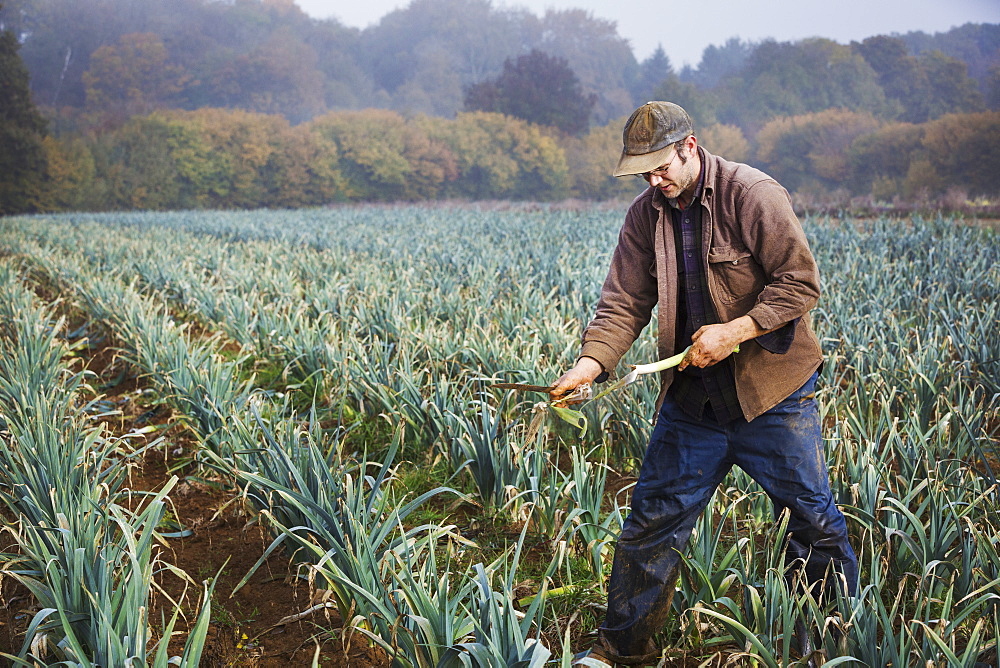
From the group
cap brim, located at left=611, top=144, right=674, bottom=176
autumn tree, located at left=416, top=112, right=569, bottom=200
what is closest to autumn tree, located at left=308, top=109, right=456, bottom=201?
autumn tree, located at left=416, top=112, right=569, bottom=200

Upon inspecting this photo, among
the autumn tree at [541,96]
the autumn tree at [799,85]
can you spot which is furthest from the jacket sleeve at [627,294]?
the autumn tree at [541,96]

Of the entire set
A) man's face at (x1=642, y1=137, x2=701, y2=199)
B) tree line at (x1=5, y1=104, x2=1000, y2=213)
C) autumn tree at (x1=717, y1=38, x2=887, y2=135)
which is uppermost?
autumn tree at (x1=717, y1=38, x2=887, y2=135)

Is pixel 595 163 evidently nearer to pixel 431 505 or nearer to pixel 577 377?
pixel 431 505

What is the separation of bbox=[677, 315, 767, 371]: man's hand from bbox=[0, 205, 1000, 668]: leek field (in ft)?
1.33

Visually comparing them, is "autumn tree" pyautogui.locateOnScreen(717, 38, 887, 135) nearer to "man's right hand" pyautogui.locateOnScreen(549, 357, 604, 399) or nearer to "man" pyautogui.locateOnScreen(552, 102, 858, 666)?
"man" pyautogui.locateOnScreen(552, 102, 858, 666)

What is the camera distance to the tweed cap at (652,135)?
77.3 inches

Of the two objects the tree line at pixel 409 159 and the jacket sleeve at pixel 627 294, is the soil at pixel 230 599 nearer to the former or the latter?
the jacket sleeve at pixel 627 294

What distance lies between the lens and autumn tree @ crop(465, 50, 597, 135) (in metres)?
48.1

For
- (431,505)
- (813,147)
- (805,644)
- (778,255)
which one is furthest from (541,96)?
(805,644)

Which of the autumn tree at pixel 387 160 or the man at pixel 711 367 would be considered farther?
the autumn tree at pixel 387 160

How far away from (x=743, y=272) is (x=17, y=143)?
37.1 metres

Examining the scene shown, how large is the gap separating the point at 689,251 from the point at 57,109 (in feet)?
191

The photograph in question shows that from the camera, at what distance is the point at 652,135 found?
1.97 m

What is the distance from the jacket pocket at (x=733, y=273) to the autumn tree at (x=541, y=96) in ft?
156
